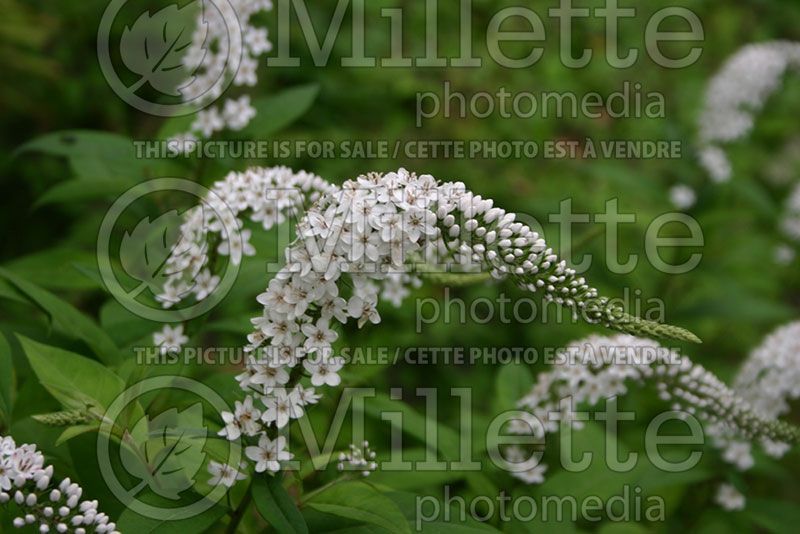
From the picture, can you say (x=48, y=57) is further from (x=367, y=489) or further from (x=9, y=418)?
(x=367, y=489)

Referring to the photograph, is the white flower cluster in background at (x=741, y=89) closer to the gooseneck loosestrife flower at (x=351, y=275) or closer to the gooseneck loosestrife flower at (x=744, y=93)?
the gooseneck loosestrife flower at (x=744, y=93)

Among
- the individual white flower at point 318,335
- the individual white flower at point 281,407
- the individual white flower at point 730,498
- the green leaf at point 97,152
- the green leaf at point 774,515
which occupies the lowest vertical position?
the green leaf at point 774,515

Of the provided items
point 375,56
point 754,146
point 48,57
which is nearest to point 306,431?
point 48,57
